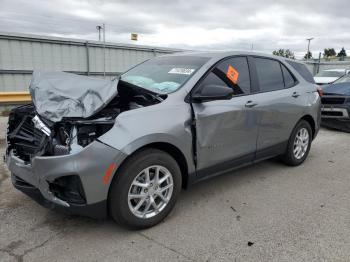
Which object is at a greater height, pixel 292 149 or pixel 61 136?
pixel 61 136

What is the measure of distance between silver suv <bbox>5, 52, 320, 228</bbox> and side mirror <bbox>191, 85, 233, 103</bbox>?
1cm

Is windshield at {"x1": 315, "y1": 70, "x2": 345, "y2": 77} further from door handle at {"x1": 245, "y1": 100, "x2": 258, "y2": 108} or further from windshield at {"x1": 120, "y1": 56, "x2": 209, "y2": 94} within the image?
windshield at {"x1": 120, "y1": 56, "x2": 209, "y2": 94}

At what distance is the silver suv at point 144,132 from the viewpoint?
2.72 meters

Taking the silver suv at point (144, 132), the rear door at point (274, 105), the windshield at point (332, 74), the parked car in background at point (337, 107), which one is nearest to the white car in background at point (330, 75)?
the windshield at point (332, 74)

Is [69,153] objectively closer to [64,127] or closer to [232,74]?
[64,127]

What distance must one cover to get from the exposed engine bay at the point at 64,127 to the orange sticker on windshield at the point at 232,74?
1015 mm

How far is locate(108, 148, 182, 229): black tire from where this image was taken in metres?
2.80

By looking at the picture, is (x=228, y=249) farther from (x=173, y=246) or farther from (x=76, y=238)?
(x=76, y=238)

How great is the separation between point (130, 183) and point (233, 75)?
1.87m

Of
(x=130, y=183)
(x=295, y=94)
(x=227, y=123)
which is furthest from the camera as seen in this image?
(x=295, y=94)

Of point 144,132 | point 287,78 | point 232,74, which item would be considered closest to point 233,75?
point 232,74

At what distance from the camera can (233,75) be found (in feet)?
12.8

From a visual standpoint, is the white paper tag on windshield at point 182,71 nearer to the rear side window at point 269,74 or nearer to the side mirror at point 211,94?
the side mirror at point 211,94

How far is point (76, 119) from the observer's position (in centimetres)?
277
